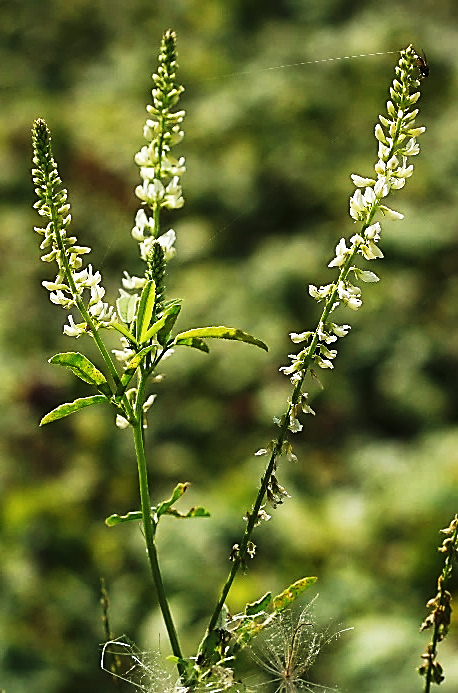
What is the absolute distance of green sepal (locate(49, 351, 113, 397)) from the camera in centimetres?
99

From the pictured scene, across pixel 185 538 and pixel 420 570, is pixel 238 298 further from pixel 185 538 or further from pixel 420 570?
pixel 420 570

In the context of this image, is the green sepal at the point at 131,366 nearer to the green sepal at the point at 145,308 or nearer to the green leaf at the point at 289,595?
the green sepal at the point at 145,308

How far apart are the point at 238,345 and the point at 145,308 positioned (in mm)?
5384

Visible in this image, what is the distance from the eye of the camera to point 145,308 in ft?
3.30

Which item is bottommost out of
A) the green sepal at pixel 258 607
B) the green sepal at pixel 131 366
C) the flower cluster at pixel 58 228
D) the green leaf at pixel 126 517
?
the green sepal at pixel 258 607

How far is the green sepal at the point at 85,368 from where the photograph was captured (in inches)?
39.0

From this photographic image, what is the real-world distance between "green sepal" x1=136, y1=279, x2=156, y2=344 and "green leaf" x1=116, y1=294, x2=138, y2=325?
43 millimetres

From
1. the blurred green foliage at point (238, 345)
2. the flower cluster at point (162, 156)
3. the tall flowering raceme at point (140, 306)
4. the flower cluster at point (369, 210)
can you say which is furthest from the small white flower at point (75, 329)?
the blurred green foliage at point (238, 345)

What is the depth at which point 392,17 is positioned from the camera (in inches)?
361

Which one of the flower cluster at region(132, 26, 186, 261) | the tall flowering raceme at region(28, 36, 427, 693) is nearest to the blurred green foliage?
the flower cluster at region(132, 26, 186, 261)

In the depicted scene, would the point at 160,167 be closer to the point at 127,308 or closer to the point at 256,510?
the point at 127,308

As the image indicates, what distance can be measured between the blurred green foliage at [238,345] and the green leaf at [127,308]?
1439mm

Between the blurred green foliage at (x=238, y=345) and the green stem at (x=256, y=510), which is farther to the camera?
the blurred green foliage at (x=238, y=345)

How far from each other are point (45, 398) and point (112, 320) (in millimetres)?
5301
